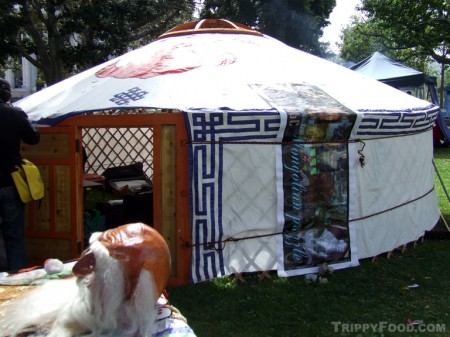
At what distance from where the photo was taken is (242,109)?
330 cm

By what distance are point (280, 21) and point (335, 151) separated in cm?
1031

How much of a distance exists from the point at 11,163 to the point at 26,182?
0.15m

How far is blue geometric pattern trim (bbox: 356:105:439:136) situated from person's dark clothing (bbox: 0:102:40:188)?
222 centimetres

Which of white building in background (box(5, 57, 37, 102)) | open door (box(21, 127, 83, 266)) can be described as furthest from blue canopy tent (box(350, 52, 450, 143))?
white building in background (box(5, 57, 37, 102))

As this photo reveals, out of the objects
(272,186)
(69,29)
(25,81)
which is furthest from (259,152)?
(25,81)

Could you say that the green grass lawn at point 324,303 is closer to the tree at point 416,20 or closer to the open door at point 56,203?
the open door at point 56,203

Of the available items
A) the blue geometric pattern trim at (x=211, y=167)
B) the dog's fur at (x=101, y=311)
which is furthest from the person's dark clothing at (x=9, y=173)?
the dog's fur at (x=101, y=311)

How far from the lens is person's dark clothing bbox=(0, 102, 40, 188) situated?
114 inches

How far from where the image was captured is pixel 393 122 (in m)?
3.93

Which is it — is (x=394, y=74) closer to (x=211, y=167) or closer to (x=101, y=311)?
(x=211, y=167)

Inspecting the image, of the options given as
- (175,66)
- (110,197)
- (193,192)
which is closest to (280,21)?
(110,197)

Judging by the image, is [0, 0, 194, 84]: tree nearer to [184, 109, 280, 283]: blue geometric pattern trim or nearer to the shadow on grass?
[184, 109, 280, 283]: blue geometric pattern trim

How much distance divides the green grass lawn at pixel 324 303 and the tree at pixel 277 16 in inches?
389

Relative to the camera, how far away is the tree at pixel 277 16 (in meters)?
12.8
